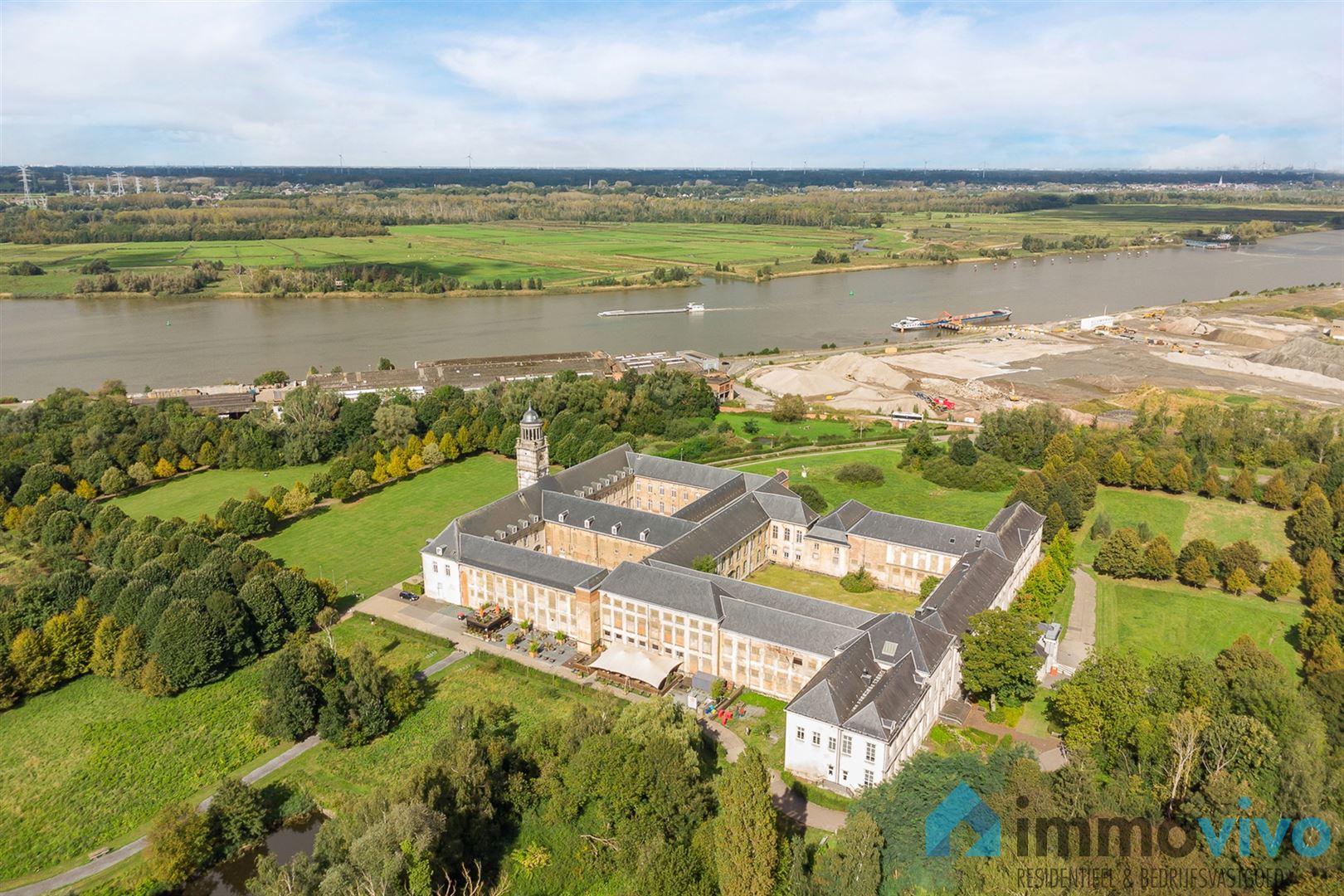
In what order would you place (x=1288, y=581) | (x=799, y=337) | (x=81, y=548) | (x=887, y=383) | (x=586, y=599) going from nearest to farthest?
1. (x=586, y=599)
2. (x=1288, y=581)
3. (x=81, y=548)
4. (x=887, y=383)
5. (x=799, y=337)

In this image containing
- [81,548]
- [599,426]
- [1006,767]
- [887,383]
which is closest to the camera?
[1006,767]

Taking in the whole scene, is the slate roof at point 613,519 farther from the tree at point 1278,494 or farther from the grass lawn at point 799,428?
the tree at point 1278,494

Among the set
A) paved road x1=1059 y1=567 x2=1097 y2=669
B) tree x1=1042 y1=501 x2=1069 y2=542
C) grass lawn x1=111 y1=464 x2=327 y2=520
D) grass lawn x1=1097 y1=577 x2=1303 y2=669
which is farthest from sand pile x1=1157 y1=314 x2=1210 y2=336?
grass lawn x1=111 y1=464 x2=327 y2=520

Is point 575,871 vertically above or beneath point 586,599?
beneath

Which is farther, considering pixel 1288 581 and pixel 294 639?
pixel 1288 581

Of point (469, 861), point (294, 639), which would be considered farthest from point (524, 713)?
point (294, 639)

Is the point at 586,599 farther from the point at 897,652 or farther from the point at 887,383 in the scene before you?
the point at 887,383
